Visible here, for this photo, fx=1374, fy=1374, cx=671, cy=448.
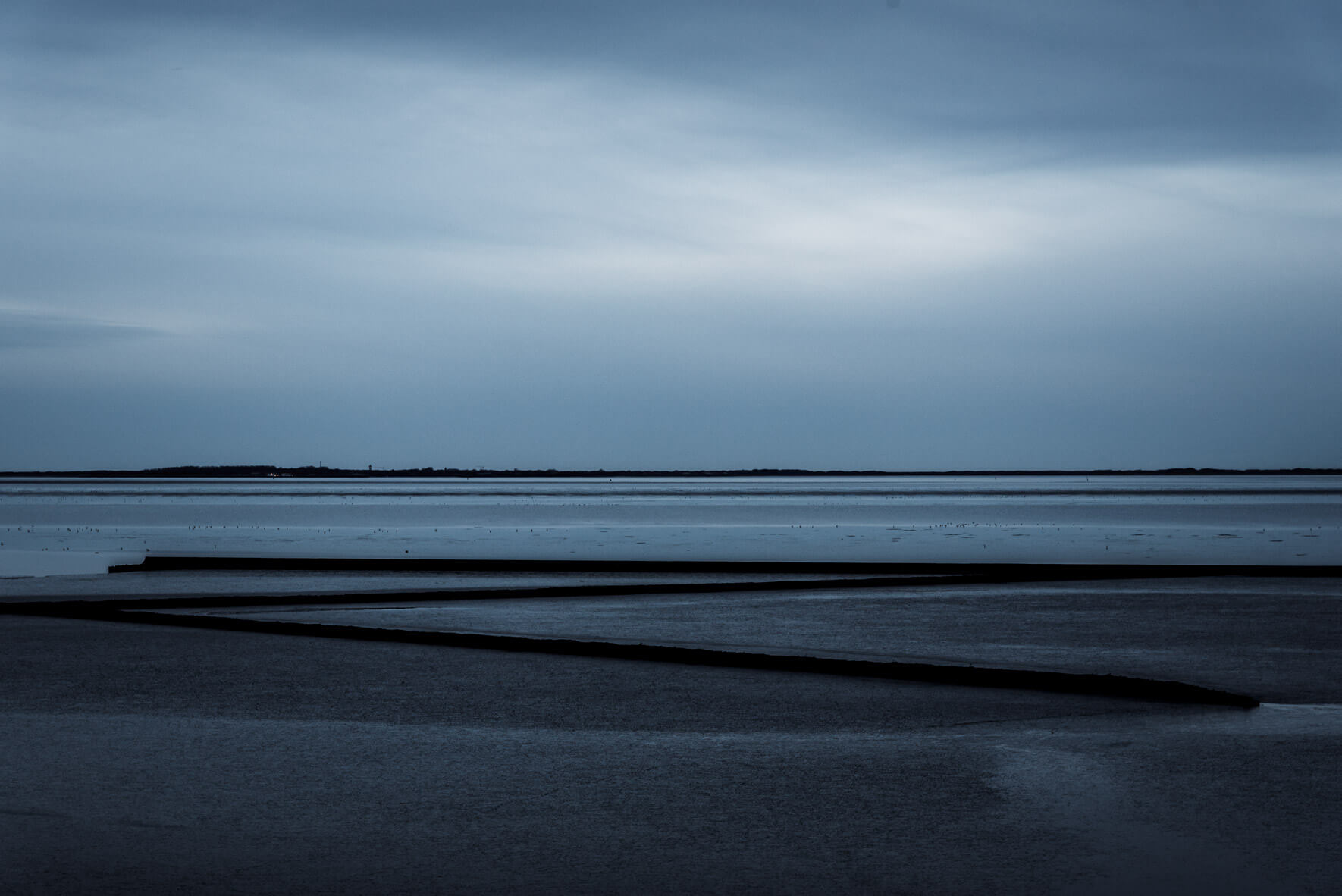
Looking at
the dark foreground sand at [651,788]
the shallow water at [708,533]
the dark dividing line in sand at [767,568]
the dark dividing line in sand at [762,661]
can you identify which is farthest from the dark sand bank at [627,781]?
the shallow water at [708,533]

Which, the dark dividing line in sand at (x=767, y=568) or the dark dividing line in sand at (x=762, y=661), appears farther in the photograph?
the dark dividing line in sand at (x=767, y=568)

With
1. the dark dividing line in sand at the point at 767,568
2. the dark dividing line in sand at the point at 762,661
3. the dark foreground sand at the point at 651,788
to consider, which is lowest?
the dark foreground sand at the point at 651,788

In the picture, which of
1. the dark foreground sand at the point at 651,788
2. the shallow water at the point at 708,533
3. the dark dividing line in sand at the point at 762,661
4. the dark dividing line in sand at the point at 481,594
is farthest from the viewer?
the shallow water at the point at 708,533

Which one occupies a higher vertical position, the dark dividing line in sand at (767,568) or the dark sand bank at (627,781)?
the dark dividing line in sand at (767,568)

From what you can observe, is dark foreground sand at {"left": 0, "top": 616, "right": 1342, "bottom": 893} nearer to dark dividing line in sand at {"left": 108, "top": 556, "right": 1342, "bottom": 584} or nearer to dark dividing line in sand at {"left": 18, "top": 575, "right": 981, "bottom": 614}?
dark dividing line in sand at {"left": 18, "top": 575, "right": 981, "bottom": 614}

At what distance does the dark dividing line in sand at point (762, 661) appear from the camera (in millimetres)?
9680

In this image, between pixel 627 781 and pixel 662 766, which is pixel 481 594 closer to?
pixel 662 766

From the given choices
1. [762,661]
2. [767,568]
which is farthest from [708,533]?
[762,661]

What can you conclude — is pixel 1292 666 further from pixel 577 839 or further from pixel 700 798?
pixel 577 839

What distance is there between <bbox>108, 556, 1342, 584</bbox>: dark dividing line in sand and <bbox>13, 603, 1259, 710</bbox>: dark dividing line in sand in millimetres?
10806

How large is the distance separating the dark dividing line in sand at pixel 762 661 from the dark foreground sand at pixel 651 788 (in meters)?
0.32

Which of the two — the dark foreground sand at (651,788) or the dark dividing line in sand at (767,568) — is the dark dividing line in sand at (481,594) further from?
the dark foreground sand at (651,788)

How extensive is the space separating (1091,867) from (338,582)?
1954 cm

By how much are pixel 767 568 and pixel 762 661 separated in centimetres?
1400
